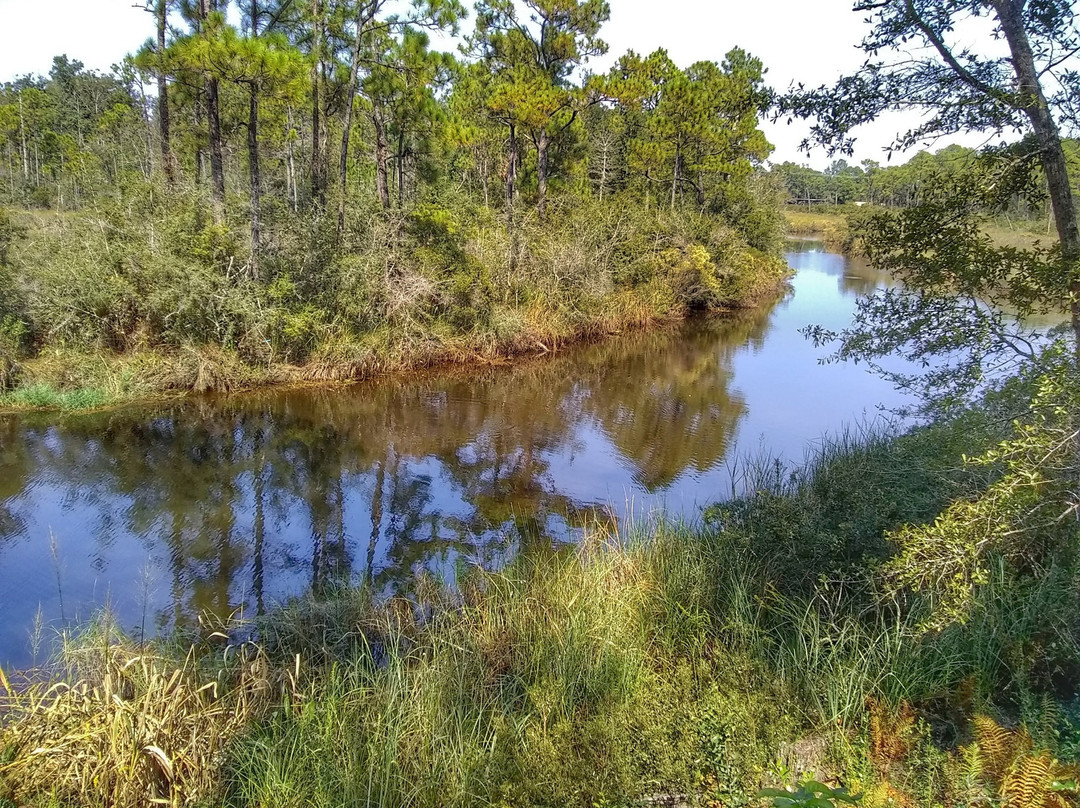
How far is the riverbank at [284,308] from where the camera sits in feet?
33.8

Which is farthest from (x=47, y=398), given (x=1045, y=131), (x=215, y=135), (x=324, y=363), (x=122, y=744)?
(x=1045, y=131)

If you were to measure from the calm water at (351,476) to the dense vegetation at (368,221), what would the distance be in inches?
48.2

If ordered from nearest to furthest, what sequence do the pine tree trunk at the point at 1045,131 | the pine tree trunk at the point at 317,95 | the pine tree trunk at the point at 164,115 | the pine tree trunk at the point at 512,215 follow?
the pine tree trunk at the point at 1045,131, the pine tree trunk at the point at 164,115, the pine tree trunk at the point at 317,95, the pine tree trunk at the point at 512,215

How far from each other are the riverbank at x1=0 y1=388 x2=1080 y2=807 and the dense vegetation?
323 cm

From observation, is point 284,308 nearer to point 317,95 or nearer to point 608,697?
point 317,95

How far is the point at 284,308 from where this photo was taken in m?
11.6

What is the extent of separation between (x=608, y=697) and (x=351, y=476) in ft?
18.8

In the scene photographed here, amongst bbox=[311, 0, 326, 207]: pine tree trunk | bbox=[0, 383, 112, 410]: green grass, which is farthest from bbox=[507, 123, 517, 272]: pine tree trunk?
bbox=[0, 383, 112, 410]: green grass

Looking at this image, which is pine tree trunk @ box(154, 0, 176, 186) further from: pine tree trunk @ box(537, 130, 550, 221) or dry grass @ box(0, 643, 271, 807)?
dry grass @ box(0, 643, 271, 807)

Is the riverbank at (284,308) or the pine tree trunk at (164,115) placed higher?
the pine tree trunk at (164,115)

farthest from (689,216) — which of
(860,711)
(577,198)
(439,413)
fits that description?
(860,711)

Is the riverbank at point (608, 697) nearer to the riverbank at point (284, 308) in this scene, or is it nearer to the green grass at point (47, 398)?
the green grass at point (47, 398)

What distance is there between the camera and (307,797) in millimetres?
2871

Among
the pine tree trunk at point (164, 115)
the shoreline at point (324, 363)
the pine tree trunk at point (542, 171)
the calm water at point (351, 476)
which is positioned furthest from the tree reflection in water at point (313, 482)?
the pine tree trunk at point (542, 171)
